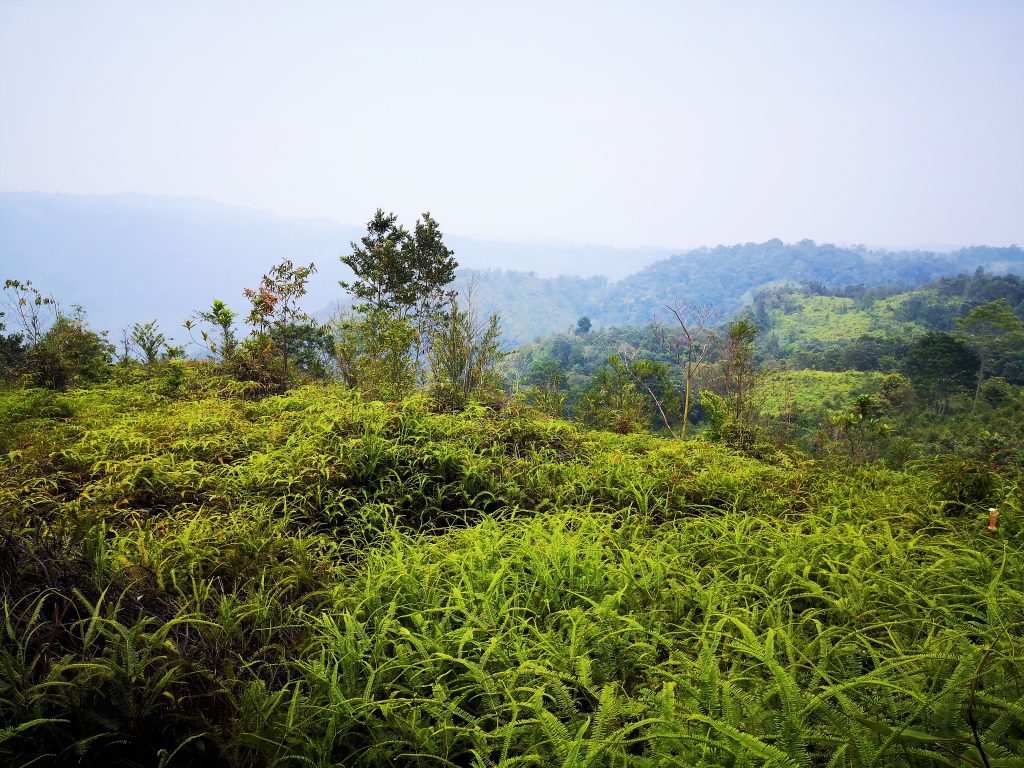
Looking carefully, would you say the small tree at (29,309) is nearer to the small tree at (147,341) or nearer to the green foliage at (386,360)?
the small tree at (147,341)

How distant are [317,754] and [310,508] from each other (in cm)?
215

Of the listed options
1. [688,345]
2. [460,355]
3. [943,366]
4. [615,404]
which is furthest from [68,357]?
[943,366]

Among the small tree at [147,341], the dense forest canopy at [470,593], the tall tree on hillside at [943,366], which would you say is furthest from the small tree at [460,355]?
the tall tree on hillside at [943,366]

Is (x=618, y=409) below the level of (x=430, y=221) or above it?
below

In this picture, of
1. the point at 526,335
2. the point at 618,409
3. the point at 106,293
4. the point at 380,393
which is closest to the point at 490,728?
the point at 380,393

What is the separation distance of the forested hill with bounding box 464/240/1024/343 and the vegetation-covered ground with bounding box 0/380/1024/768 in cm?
13400

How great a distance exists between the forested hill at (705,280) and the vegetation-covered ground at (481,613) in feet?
440

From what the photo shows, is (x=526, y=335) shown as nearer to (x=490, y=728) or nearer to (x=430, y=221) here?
(x=430, y=221)

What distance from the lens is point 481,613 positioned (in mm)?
1973

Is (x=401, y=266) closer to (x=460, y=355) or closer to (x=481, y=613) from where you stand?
(x=460, y=355)

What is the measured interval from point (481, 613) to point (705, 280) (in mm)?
176490

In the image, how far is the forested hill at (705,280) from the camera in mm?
152375

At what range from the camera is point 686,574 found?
225 centimetres

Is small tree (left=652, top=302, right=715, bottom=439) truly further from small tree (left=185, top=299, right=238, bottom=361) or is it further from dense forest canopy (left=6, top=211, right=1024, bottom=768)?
small tree (left=185, top=299, right=238, bottom=361)
